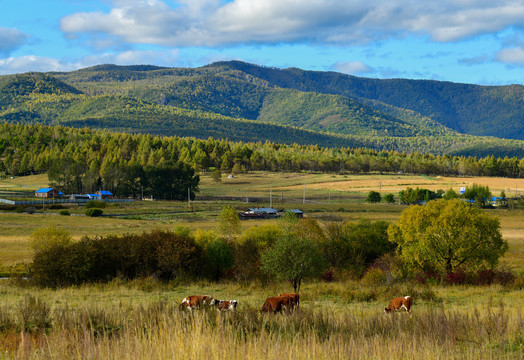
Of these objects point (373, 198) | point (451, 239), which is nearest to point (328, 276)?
point (451, 239)

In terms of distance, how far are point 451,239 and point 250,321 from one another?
30.8 metres

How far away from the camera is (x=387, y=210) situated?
4328 inches

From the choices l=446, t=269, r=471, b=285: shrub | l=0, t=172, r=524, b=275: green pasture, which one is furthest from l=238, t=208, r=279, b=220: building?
l=446, t=269, r=471, b=285: shrub

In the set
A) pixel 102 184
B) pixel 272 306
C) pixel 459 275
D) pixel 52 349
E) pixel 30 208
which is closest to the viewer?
pixel 52 349

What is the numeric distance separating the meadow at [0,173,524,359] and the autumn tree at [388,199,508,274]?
246 inches

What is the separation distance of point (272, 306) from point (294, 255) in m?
15.3

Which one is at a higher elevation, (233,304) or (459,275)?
(233,304)

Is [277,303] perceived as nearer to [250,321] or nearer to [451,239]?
[250,321]

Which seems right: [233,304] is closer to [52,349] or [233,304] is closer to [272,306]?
[272,306]

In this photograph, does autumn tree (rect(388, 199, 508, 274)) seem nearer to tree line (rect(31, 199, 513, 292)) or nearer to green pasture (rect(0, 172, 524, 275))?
tree line (rect(31, 199, 513, 292))

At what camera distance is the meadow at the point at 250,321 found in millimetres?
7191

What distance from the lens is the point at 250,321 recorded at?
9984mm

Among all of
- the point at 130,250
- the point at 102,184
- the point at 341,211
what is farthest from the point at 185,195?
the point at 130,250

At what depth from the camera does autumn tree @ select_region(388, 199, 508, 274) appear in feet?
122
